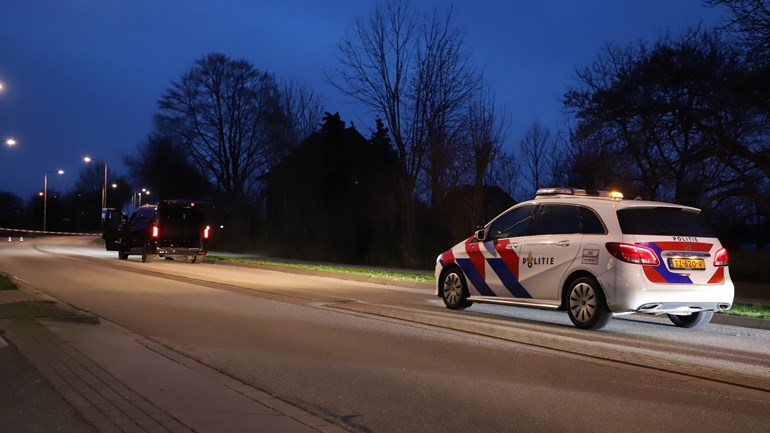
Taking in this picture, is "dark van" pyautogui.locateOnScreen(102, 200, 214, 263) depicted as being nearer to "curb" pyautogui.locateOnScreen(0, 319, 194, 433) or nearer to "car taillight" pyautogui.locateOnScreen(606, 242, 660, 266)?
"curb" pyautogui.locateOnScreen(0, 319, 194, 433)

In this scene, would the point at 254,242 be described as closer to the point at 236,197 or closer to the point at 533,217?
the point at 236,197

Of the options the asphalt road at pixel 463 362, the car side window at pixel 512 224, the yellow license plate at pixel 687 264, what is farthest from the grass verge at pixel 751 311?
the car side window at pixel 512 224

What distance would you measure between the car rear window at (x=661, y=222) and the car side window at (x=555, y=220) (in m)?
0.79

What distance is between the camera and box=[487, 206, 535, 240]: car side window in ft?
36.9

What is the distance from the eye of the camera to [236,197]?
48.4 meters

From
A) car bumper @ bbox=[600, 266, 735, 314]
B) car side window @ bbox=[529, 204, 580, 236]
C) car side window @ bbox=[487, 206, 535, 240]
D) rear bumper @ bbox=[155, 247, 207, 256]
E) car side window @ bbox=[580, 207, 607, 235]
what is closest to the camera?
car bumper @ bbox=[600, 266, 735, 314]

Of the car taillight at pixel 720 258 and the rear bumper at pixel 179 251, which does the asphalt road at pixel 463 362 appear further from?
the rear bumper at pixel 179 251

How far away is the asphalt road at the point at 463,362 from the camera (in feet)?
18.9

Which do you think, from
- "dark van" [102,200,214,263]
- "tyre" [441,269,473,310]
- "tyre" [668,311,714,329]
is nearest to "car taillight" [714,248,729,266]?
"tyre" [668,311,714,329]

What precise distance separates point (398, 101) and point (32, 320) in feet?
61.1

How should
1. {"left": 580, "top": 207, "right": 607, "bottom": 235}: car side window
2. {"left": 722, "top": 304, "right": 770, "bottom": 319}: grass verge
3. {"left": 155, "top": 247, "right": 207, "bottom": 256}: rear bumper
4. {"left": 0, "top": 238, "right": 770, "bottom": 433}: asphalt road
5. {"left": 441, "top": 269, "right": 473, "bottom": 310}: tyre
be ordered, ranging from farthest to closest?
1. {"left": 155, "top": 247, "right": 207, "bottom": 256}: rear bumper
2. {"left": 441, "top": 269, "right": 473, "bottom": 310}: tyre
3. {"left": 722, "top": 304, "right": 770, "bottom": 319}: grass verge
4. {"left": 580, "top": 207, "right": 607, "bottom": 235}: car side window
5. {"left": 0, "top": 238, "right": 770, "bottom": 433}: asphalt road

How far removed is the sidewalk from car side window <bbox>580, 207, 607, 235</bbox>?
18.4ft

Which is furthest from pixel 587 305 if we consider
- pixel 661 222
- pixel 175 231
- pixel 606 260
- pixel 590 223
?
pixel 175 231

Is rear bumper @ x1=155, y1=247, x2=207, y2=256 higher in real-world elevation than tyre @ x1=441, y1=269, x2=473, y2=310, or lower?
higher
